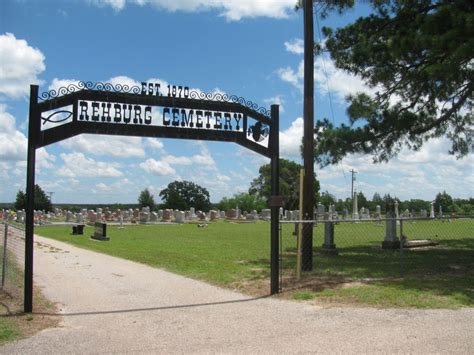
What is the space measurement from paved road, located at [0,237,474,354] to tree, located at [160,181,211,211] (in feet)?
215

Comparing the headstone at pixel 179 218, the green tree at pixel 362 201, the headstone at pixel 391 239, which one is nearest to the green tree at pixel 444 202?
the green tree at pixel 362 201

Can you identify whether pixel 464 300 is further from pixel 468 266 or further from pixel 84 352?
pixel 84 352

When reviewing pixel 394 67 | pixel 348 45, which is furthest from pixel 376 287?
pixel 348 45

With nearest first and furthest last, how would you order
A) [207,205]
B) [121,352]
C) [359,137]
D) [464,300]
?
[121,352]
[464,300]
[359,137]
[207,205]

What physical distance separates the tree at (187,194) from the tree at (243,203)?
4.58m

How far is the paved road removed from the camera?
5963mm

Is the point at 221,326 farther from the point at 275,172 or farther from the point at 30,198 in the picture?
the point at 275,172

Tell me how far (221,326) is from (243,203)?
6364 cm

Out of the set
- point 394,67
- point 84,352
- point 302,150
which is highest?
point 394,67

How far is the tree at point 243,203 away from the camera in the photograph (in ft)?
229

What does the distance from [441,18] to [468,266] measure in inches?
227

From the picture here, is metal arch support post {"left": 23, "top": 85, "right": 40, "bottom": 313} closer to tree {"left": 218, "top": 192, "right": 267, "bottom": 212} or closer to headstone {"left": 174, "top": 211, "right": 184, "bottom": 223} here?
headstone {"left": 174, "top": 211, "right": 184, "bottom": 223}

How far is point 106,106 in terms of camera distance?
854cm

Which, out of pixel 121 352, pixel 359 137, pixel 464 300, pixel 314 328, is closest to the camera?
pixel 121 352
